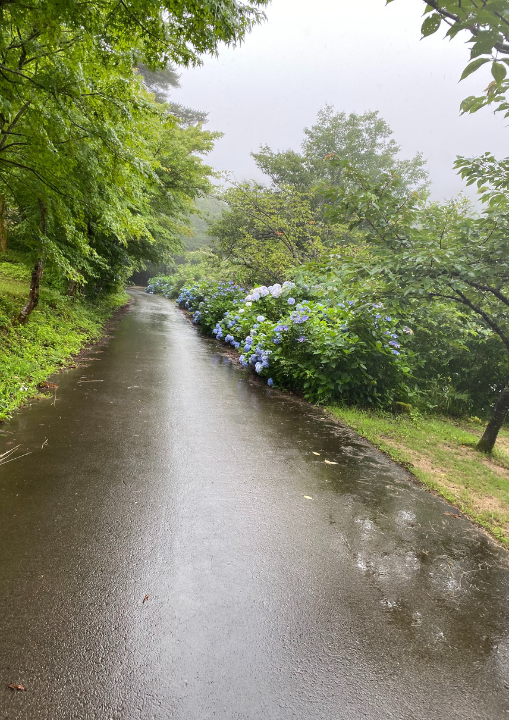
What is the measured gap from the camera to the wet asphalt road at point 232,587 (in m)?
1.58

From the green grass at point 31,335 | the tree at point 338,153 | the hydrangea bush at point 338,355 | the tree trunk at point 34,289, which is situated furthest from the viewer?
the tree at point 338,153

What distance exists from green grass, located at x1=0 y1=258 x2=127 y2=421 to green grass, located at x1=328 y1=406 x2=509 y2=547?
14.5ft

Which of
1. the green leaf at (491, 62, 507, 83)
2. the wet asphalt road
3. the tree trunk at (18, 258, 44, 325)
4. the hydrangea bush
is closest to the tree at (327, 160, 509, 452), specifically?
the hydrangea bush

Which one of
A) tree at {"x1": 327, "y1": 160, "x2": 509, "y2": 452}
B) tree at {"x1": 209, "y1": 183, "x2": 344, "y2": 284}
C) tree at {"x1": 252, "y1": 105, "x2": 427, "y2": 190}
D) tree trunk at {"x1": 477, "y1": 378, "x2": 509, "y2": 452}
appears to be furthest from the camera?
tree at {"x1": 252, "y1": 105, "x2": 427, "y2": 190}

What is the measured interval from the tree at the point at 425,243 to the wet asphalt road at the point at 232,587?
2.07 meters

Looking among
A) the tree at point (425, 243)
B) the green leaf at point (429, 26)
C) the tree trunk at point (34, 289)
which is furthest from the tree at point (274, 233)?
the green leaf at point (429, 26)

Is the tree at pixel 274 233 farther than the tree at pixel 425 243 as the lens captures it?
Yes

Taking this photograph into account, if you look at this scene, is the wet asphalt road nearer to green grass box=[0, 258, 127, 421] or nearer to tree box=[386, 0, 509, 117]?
green grass box=[0, 258, 127, 421]

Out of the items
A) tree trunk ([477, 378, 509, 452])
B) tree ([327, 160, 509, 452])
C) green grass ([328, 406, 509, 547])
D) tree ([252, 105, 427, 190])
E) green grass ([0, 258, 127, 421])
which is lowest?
green grass ([0, 258, 127, 421])

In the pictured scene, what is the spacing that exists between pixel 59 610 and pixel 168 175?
1387 cm

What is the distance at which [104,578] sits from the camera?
209 cm

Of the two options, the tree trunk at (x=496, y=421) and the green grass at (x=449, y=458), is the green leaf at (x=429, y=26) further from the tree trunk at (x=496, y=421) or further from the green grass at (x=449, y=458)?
the tree trunk at (x=496, y=421)

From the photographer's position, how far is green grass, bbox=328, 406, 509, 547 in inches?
135

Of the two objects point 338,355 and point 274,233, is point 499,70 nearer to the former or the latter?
point 338,355
